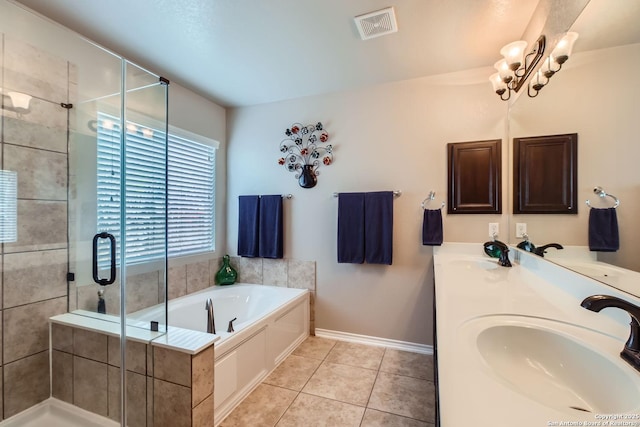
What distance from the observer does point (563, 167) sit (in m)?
1.43

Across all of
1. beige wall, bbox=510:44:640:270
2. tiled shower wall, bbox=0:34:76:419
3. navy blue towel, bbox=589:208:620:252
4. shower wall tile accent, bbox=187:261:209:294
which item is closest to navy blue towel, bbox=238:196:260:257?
shower wall tile accent, bbox=187:261:209:294

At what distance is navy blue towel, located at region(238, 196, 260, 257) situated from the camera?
9.96 feet

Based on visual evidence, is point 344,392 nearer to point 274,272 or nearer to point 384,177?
point 274,272

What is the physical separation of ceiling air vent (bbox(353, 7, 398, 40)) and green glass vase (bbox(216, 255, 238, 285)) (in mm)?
2573

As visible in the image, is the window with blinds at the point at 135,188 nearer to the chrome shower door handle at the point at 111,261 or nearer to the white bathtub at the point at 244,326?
the chrome shower door handle at the point at 111,261

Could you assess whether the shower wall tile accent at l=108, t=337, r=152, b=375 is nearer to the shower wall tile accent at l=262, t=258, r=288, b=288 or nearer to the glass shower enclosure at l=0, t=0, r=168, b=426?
the glass shower enclosure at l=0, t=0, r=168, b=426

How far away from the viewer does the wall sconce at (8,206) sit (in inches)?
63.8

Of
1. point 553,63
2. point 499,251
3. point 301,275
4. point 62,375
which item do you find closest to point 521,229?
point 499,251

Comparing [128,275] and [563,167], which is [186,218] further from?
[563,167]

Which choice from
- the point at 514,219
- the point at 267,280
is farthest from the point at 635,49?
the point at 267,280

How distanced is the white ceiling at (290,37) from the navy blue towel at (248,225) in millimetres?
1199

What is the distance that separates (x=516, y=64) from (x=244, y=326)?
8.34 feet

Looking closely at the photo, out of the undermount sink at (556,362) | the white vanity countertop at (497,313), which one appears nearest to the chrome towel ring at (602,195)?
the white vanity countertop at (497,313)

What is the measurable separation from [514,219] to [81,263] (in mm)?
3217
